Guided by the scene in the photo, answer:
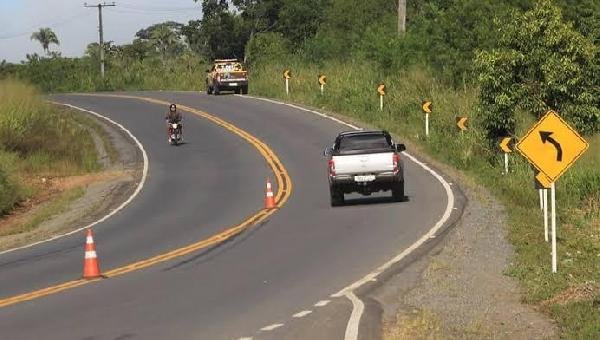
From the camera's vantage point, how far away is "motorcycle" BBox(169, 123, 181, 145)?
44.7 meters

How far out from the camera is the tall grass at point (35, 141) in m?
40.9

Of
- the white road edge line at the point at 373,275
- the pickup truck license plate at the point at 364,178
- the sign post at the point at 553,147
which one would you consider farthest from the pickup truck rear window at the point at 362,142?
the sign post at the point at 553,147

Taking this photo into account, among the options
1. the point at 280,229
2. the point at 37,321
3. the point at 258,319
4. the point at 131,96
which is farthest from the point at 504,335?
Result: the point at 131,96

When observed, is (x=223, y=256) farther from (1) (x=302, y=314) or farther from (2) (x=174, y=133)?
(2) (x=174, y=133)

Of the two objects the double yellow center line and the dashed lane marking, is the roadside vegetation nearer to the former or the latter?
the dashed lane marking

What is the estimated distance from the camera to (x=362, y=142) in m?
28.0

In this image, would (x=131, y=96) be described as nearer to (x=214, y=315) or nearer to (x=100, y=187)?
(x=100, y=187)

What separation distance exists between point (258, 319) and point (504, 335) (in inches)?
114

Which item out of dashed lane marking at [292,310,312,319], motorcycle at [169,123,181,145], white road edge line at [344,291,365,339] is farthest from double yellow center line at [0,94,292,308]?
white road edge line at [344,291,365,339]

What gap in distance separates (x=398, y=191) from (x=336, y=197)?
1.59m

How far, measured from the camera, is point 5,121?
141 ft

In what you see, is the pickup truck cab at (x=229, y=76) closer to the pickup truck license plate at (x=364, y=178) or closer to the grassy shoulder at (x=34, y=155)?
the grassy shoulder at (x=34, y=155)

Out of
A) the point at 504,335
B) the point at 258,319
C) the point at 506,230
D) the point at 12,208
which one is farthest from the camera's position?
the point at 12,208

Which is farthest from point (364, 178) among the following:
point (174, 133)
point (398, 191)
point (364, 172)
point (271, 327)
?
point (174, 133)
